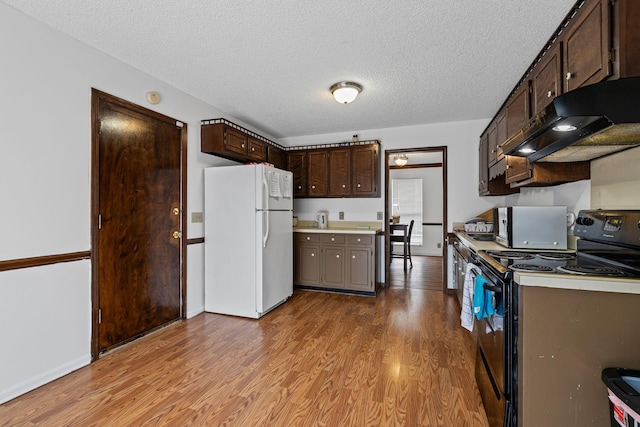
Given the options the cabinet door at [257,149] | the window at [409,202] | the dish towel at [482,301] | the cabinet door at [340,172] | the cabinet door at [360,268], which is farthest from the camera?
the window at [409,202]

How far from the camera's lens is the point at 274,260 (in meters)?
3.37

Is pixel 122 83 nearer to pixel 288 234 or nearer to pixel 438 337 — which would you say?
pixel 288 234

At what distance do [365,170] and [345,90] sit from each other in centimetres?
159

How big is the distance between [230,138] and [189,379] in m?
2.39

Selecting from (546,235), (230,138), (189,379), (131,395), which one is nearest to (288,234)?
(230,138)

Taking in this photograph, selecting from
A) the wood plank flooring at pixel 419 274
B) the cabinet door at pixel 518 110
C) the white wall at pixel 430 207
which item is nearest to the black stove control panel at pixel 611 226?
the cabinet door at pixel 518 110

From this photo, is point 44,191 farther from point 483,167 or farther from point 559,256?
point 483,167

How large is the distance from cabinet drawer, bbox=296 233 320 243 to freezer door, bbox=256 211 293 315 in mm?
448

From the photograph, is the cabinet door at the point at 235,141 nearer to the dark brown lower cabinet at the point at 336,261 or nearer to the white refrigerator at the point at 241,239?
the white refrigerator at the point at 241,239

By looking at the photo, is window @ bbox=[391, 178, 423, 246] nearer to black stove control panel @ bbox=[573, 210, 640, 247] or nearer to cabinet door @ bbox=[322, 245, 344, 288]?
cabinet door @ bbox=[322, 245, 344, 288]

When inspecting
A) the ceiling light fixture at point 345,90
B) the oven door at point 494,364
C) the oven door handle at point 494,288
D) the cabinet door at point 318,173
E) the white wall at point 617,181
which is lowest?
the oven door at point 494,364

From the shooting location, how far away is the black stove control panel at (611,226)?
1377 millimetres

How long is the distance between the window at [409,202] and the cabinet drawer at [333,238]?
3.99 meters

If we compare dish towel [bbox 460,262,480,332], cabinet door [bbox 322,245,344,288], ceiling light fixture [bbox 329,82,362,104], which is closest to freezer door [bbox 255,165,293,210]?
cabinet door [bbox 322,245,344,288]
